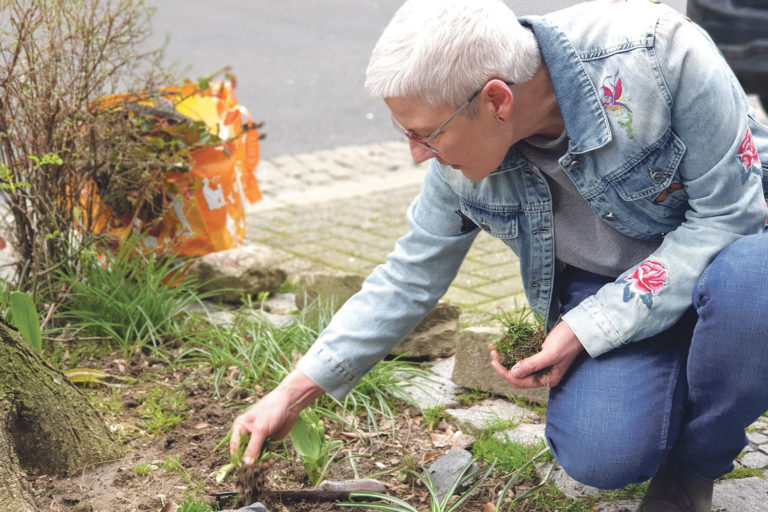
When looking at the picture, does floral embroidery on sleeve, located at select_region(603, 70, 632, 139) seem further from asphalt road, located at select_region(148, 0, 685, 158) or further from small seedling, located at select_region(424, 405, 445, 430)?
asphalt road, located at select_region(148, 0, 685, 158)

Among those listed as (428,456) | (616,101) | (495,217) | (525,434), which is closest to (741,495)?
(525,434)

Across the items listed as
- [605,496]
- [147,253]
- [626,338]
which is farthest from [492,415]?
[147,253]

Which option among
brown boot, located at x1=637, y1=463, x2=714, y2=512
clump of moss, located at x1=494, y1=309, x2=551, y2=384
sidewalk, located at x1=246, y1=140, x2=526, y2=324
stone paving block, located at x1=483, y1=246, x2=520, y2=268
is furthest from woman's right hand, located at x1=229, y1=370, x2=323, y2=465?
stone paving block, located at x1=483, y1=246, x2=520, y2=268

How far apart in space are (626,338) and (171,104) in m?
2.28

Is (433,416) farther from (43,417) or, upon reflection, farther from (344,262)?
(344,262)

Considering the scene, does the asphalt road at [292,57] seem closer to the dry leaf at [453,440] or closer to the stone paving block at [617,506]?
the dry leaf at [453,440]

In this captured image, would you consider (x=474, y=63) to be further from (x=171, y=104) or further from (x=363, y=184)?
(x=363, y=184)

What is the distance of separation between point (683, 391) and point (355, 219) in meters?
3.12

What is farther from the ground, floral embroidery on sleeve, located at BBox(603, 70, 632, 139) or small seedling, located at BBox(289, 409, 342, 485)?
floral embroidery on sleeve, located at BBox(603, 70, 632, 139)

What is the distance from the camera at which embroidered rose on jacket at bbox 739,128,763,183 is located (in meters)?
2.01

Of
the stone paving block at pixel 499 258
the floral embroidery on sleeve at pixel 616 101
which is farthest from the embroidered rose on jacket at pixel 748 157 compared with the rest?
the stone paving block at pixel 499 258

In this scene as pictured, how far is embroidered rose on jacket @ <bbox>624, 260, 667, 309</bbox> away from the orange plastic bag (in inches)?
76.1

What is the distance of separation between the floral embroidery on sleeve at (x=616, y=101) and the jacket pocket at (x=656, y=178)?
8 cm

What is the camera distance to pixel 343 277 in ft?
11.1
